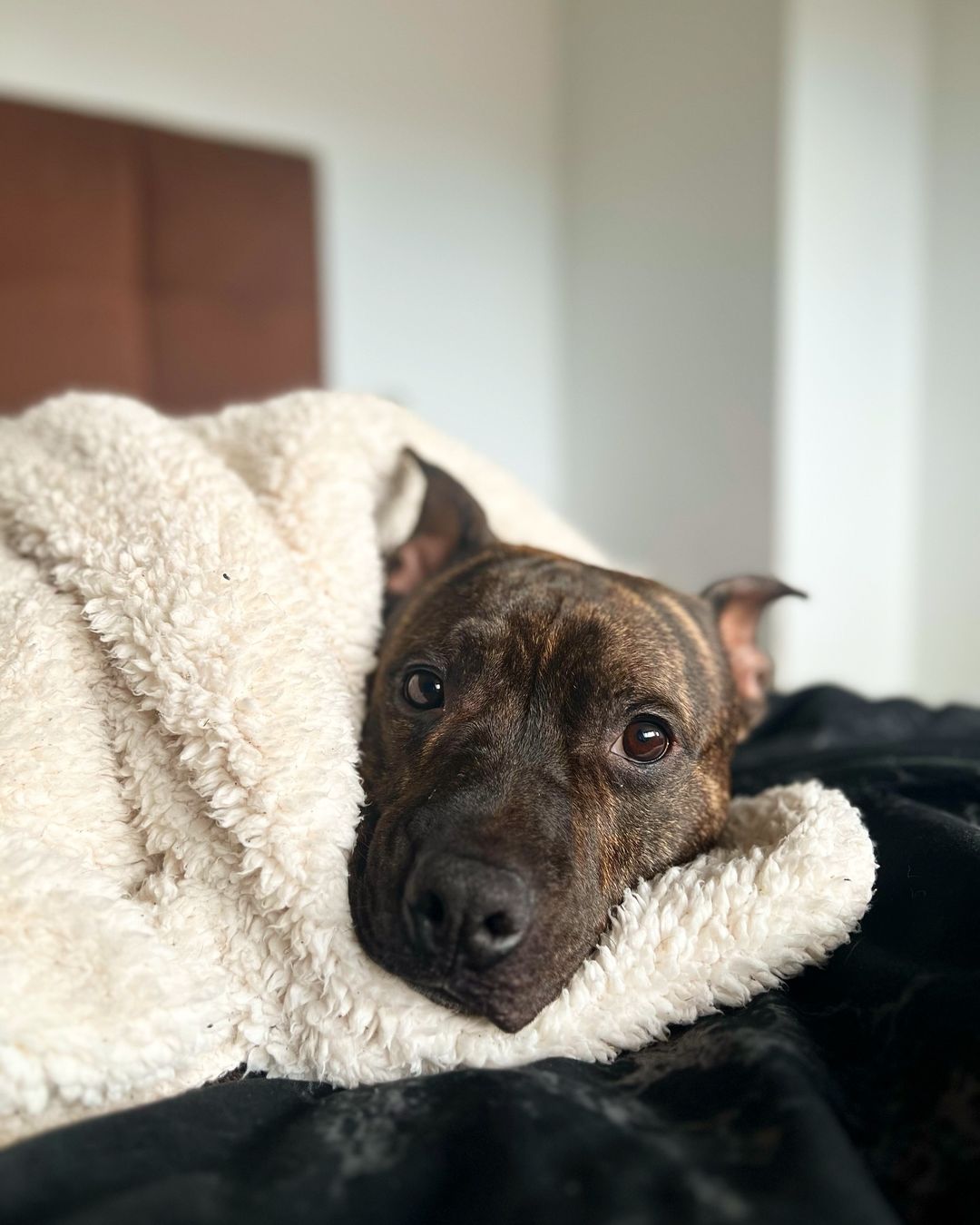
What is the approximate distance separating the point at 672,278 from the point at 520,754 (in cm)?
468

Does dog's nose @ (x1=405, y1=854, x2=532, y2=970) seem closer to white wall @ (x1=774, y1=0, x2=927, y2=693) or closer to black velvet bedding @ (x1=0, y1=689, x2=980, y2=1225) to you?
black velvet bedding @ (x1=0, y1=689, x2=980, y2=1225)

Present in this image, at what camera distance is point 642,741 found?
1382mm

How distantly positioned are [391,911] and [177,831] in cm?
28

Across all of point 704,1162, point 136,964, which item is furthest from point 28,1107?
point 704,1162

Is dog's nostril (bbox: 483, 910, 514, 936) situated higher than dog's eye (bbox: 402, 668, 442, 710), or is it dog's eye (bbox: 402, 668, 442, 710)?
dog's eye (bbox: 402, 668, 442, 710)

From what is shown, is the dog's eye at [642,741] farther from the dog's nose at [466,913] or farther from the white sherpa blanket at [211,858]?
the dog's nose at [466,913]

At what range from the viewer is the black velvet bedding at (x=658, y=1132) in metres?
0.73

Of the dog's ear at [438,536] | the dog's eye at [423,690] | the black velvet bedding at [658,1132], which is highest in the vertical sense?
the dog's ear at [438,536]

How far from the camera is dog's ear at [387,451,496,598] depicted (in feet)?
5.49

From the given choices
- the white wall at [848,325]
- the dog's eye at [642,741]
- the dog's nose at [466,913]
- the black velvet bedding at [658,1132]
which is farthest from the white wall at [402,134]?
the black velvet bedding at [658,1132]

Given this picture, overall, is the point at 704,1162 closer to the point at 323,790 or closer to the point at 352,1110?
the point at 352,1110

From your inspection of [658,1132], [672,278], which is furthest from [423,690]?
[672,278]

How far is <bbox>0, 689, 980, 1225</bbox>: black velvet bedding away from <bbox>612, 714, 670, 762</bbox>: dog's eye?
1.22ft

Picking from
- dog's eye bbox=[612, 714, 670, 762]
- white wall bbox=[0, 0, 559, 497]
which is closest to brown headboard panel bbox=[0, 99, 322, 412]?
white wall bbox=[0, 0, 559, 497]
